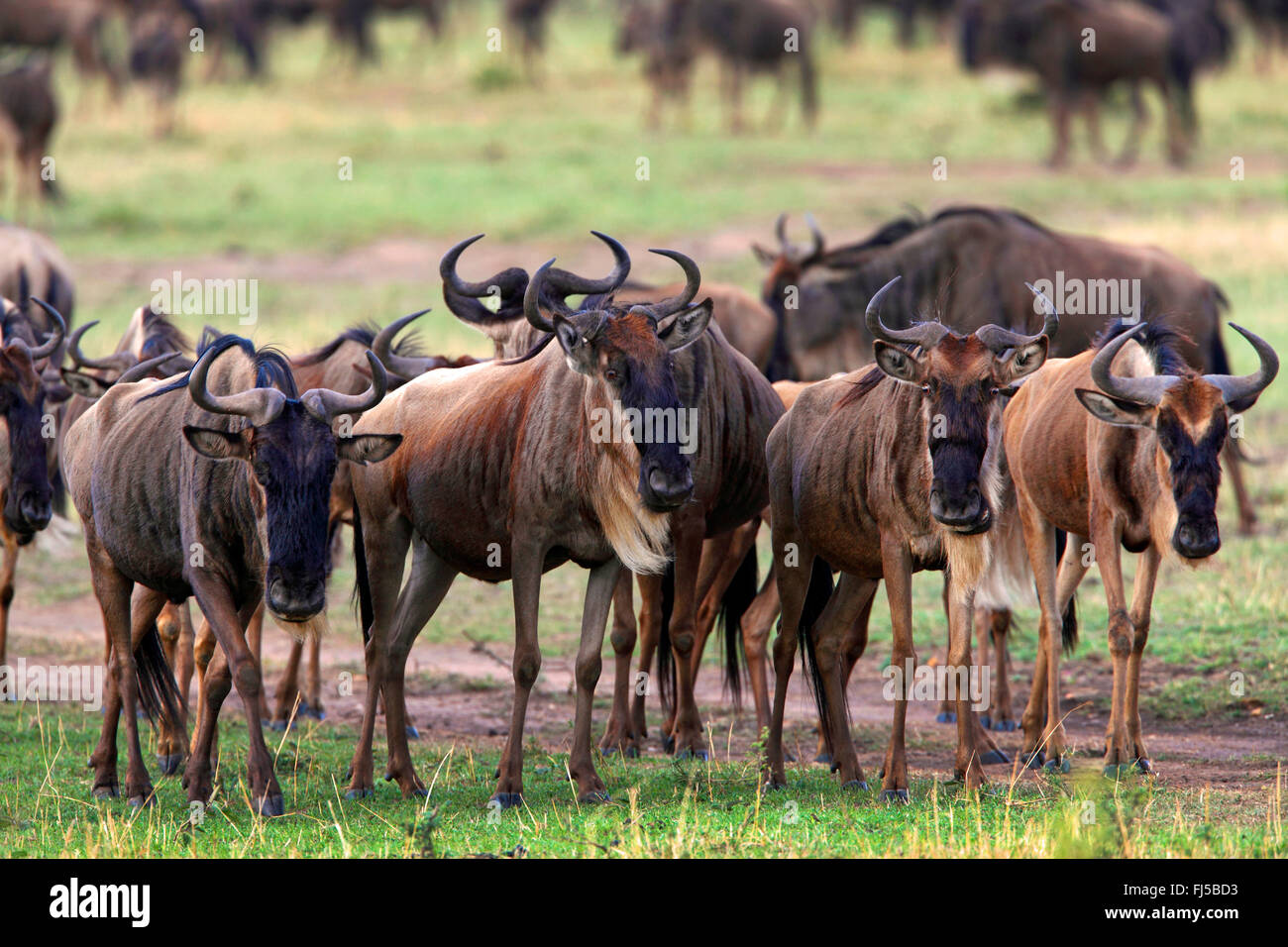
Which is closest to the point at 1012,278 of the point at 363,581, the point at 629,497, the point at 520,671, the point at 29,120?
the point at 363,581

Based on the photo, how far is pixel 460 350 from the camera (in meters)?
15.4

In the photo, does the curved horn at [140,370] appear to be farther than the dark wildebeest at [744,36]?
No

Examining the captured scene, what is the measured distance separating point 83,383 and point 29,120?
13.7 meters

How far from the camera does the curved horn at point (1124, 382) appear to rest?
256 inches

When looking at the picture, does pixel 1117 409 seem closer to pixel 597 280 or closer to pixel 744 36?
pixel 597 280

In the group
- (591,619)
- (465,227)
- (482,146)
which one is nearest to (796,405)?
(591,619)

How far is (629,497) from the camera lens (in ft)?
20.4

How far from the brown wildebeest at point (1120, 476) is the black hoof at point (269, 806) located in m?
2.84

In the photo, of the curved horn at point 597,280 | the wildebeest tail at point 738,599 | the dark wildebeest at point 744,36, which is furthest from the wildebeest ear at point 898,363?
the dark wildebeest at point 744,36

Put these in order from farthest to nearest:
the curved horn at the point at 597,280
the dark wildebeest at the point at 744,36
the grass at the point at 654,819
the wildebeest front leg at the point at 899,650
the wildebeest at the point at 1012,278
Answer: the dark wildebeest at the point at 744,36 < the wildebeest at the point at 1012,278 < the curved horn at the point at 597,280 < the wildebeest front leg at the point at 899,650 < the grass at the point at 654,819

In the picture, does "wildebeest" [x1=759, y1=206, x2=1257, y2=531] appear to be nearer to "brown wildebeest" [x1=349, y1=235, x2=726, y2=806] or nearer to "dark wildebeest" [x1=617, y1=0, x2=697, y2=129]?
"brown wildebeest" [x1=349, y1=235, x2=726, y2=806]

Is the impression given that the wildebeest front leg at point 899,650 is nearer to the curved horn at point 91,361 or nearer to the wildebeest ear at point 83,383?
the wildebeest ear at point 83,383

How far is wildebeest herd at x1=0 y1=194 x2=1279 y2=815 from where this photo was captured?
6035 millimetres
